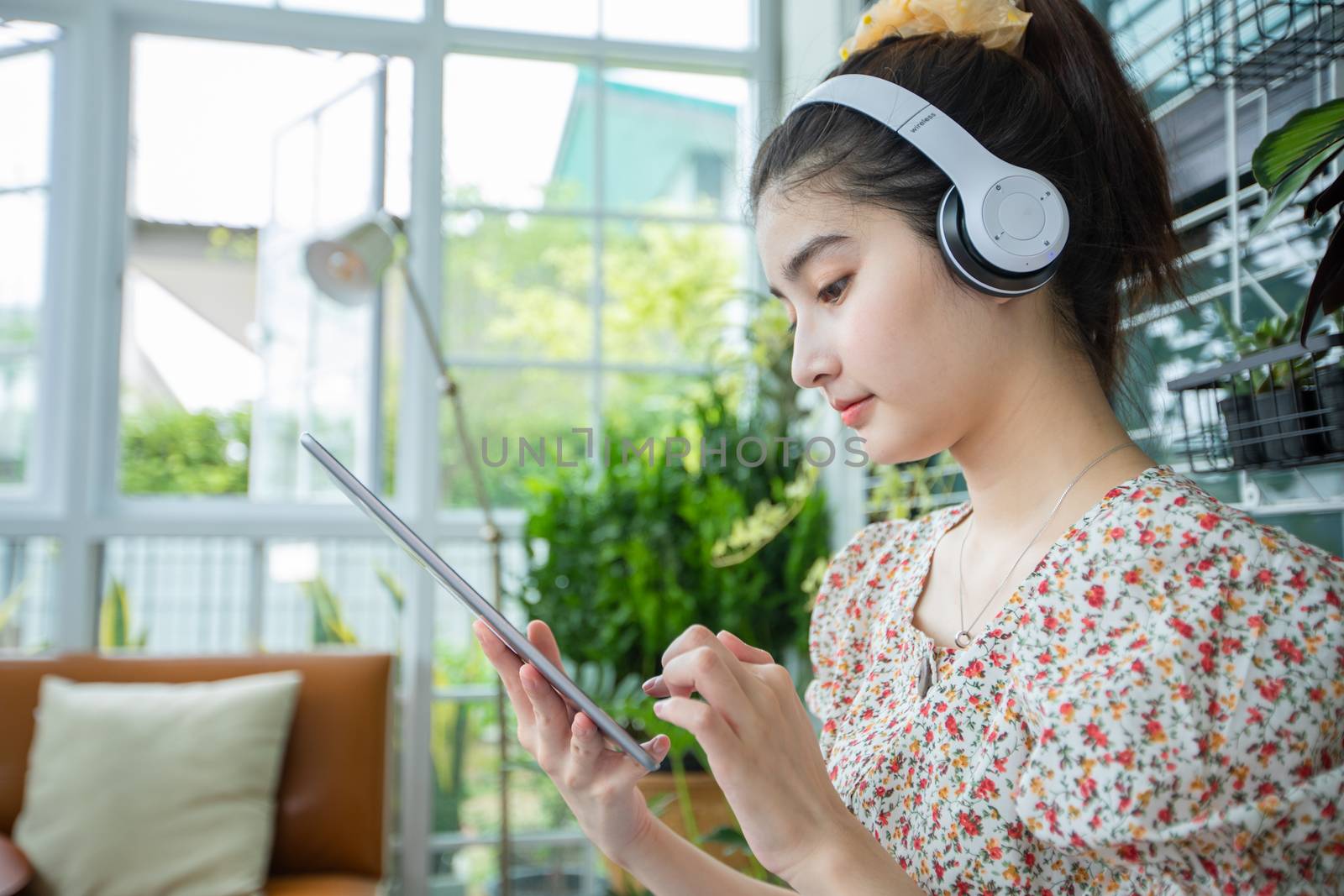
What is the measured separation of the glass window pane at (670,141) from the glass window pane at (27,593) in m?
1.78

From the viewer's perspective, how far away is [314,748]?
2.39 m

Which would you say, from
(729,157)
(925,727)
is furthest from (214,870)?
(729,157)

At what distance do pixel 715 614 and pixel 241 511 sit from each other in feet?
4.35

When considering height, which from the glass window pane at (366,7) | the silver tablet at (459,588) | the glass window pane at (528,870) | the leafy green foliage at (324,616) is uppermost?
the glass window pane at (366,7)

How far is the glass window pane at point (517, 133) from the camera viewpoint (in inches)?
115

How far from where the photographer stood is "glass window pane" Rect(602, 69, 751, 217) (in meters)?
3.01

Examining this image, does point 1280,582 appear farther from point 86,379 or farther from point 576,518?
point 86,379

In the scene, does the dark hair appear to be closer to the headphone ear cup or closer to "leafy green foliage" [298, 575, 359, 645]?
the headphone ear cup

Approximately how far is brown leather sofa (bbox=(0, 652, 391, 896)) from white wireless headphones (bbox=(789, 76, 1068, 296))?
2.03m

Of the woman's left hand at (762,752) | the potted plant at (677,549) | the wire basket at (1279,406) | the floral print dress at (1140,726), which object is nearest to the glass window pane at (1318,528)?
the wire basket at (1279,406)

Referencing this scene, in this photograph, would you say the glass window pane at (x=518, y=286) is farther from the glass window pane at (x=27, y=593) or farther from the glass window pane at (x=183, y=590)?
the glass window pane at (x=27, y=593)

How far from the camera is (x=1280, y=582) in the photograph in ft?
2.15

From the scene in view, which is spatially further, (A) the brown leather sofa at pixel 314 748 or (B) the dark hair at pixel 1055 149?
(A) the brown leather sofa at pixel 314 748

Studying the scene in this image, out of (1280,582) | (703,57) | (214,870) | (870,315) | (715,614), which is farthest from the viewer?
(703,57)
